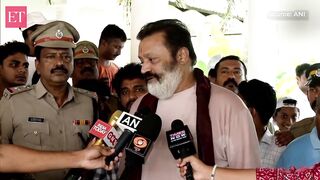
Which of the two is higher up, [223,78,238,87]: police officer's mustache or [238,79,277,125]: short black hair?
[223,78,238,87]: police officer's mustache

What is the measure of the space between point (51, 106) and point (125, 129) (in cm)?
104

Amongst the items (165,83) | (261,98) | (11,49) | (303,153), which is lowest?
(303,153)

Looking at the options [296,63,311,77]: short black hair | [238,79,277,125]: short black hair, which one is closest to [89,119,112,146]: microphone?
[238,79,277,125]: short black hair

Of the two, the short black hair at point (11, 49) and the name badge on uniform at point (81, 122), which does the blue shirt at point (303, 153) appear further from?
the short black hair at point (11, 49)

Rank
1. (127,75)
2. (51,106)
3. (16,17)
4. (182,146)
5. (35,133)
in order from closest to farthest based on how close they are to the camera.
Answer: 1. (182,146)
2. (35,133)
3. (51,106)
4. (127,75)
5. (16,17)

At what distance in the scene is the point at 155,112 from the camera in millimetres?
2682

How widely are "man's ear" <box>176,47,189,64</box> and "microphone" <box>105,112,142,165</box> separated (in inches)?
19.5

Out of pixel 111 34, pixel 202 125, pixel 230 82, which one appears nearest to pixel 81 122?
pixel 202 125

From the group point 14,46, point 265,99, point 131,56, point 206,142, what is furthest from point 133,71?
point 131,56

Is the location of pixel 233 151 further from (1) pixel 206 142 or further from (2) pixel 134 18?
(2) pixel 134 18

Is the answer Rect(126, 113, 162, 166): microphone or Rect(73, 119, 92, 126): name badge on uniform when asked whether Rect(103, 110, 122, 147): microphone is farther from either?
Rect(73, 119, 92, 126): name badge on uniform

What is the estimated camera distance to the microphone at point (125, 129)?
2.15 metres

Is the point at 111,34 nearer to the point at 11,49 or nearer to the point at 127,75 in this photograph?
the point at 11,49

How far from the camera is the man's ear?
Answer: 8.63ft
